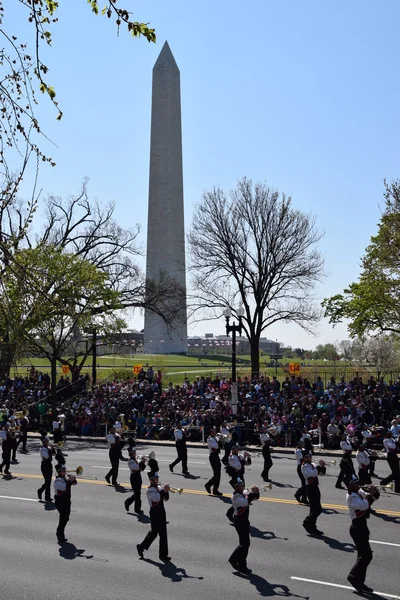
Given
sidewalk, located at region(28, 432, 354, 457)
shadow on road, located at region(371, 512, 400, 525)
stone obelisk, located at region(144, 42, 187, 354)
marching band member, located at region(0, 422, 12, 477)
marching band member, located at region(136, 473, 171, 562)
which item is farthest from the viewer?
stone obelisk, located at region(144, 42, 187, 354)

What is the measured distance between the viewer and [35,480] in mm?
20188

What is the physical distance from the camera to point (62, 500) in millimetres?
13461

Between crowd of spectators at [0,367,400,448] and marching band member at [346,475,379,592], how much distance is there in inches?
416

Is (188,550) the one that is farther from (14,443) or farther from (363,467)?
(14,443)

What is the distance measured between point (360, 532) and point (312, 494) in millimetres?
3321

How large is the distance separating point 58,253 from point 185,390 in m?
9.23

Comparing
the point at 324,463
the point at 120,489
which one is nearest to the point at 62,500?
the point at 120,489

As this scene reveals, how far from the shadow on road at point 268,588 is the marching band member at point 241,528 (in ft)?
0.91

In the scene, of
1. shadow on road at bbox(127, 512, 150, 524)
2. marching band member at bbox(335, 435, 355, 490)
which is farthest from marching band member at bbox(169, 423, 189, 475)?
shadow on road at bbox(127, 512, 150, 524)

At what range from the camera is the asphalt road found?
402 inches

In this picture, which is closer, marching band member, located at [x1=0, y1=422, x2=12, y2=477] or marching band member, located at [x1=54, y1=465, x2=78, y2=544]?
marching band member, located at [x1=54, y1=465, x2=78, y2=544]

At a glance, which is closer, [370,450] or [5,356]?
[370,450]

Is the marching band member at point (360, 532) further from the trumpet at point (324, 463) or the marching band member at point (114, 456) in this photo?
the marching band member at point (114, 456)

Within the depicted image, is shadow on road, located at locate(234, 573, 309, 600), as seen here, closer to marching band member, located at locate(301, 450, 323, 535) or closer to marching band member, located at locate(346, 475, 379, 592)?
marching band member, located at locate(346, 475, 379, 592)
